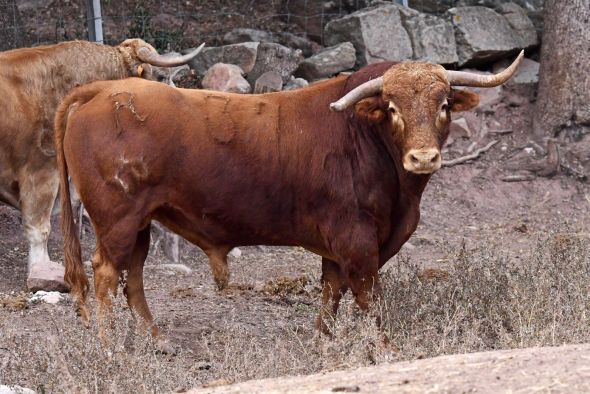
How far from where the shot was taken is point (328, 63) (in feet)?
39.6

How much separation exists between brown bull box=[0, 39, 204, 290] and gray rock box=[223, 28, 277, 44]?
340cm

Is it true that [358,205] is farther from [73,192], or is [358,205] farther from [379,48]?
[379,48]

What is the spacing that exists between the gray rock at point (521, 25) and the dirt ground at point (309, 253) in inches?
26.1

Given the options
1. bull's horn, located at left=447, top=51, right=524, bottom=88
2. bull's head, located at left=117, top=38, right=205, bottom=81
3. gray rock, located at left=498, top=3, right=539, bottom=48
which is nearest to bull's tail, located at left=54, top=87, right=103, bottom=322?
bull's horn, located at left=447, top=51, right=524, bottom=88

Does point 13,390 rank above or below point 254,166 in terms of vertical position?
below

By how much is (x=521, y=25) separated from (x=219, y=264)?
7156 millimetres

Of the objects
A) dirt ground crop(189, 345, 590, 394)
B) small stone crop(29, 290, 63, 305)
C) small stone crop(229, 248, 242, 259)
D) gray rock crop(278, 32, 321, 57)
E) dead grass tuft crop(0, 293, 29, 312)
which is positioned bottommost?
small stone crop(229, 248, 242, 259)

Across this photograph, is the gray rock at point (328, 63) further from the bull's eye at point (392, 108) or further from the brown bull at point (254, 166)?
the bull's eye at point (392, 108)

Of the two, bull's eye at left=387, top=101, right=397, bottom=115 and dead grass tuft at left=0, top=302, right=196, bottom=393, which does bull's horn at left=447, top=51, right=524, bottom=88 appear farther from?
dead grass tuft at left=0, top=302, right=196, bottom=393

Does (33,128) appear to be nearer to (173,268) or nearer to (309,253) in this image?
(173,268)

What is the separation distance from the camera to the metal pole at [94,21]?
1120cm

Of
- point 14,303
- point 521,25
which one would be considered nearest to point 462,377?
point 14,303

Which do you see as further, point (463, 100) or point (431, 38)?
point (431, 38)

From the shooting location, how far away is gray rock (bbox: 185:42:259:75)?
11.7 m
